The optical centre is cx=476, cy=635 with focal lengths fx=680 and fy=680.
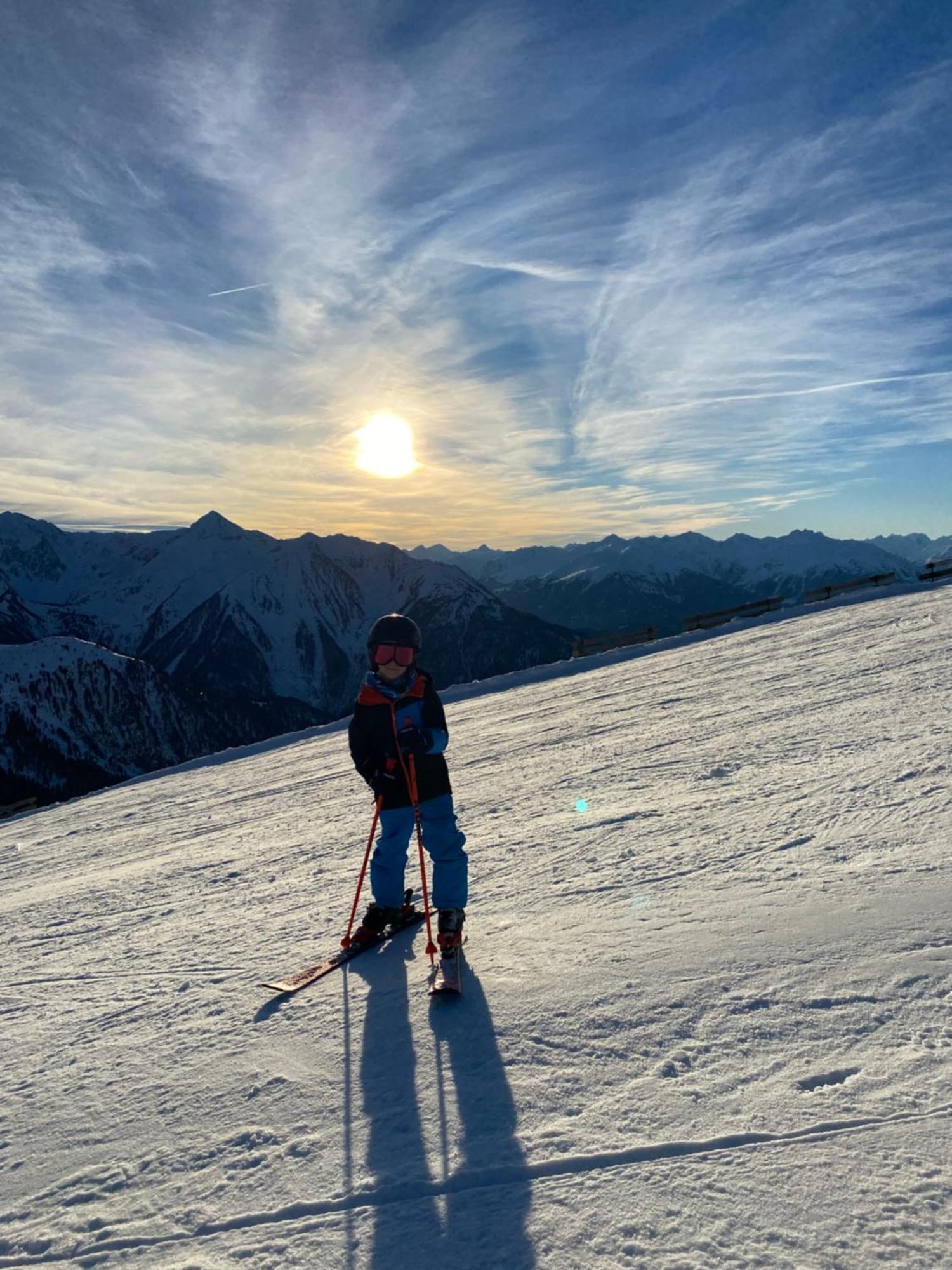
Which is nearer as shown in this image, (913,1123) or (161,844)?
(913,1123)

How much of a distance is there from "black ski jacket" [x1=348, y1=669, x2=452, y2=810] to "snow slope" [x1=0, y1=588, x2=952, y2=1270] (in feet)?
3.22

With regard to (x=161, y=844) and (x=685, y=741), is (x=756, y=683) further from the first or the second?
(x=161, y=844)

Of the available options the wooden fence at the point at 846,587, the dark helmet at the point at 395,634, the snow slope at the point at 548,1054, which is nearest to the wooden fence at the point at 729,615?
the wooden fence at the point at 846,587

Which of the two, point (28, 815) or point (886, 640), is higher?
point (886, 640)

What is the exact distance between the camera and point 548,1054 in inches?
119

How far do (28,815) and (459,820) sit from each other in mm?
13001

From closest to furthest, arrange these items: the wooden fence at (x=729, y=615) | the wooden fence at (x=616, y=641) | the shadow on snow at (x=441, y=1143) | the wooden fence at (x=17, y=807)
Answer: the shadow on snow at (x=441, y=1143) < the wooden fence at (x=17, y=807) < the wooden fence at (x=616, y=641) < the wooden fence at (x=729, y=615)

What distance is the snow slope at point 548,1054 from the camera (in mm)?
2250

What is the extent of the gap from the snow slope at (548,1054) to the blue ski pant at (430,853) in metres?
0.31

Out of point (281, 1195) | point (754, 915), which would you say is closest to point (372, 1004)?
point (281, 1195)


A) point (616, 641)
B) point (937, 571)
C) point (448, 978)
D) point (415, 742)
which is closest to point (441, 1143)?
point (448, 978)

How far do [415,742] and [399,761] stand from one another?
22 centimetres

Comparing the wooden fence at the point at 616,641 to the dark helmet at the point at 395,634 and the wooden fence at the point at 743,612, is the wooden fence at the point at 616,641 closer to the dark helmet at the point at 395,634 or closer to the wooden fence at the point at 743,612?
the wooden fence at the point at 743,612

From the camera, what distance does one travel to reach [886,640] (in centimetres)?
1302
